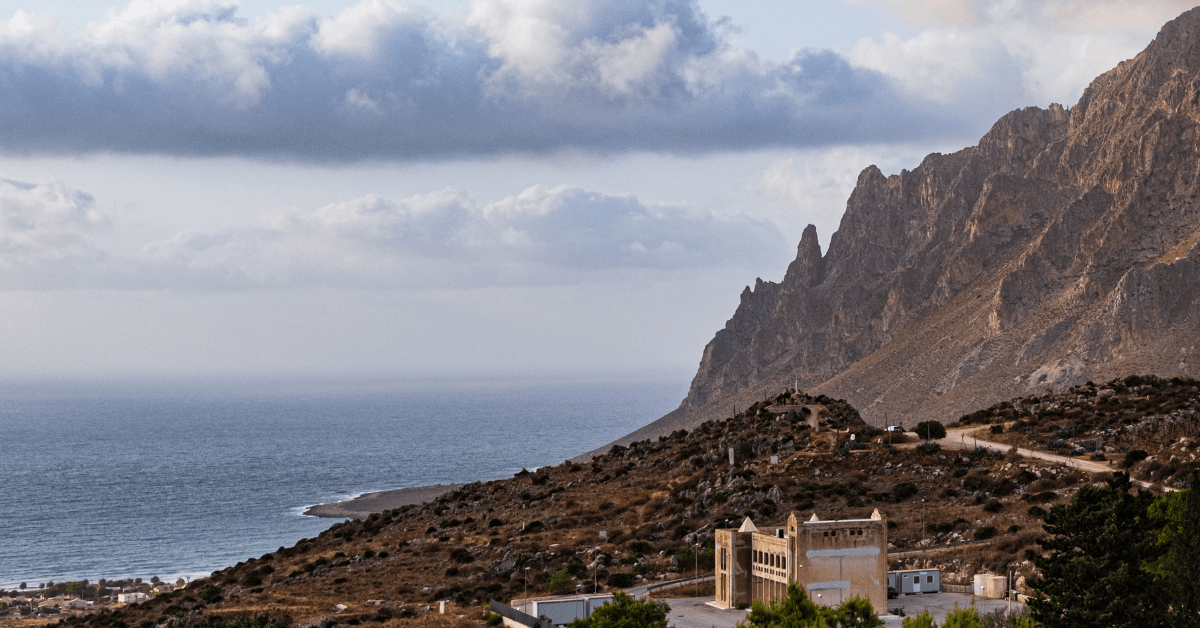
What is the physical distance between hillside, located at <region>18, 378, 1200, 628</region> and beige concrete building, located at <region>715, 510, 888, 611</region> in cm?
823

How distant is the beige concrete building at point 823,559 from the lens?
48.3 meters

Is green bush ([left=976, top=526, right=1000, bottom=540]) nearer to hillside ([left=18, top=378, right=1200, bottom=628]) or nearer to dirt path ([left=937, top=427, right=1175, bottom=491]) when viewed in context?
hillside ([left=18, top=378, right=1200, bottom=628])

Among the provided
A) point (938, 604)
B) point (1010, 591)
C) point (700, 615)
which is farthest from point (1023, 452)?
point (700, 615)

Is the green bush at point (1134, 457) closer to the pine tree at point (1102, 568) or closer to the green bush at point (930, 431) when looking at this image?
the green bush at point (930, 431)

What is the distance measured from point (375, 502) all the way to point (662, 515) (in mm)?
75323

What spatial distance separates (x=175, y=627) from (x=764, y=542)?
3078cm

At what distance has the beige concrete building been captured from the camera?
159 feet

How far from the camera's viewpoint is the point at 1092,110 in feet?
645

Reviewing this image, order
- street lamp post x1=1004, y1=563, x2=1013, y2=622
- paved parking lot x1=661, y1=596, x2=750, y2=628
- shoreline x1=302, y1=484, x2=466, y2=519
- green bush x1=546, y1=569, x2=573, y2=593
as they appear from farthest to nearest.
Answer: shoreline x1=302, y1=484, x2=466, y2=519, green bush x1=546, y1=569, x2=573, y2=593, paved parking lot x1=661, y1=596, x2=750, y2=628, street lamp post x1=1004, y1=563, x2=1013, y2=622

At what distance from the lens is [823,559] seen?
4875cm

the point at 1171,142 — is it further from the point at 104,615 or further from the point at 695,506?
the point at 104,615

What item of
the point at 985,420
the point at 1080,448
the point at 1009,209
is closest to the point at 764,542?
the point at 1080,448

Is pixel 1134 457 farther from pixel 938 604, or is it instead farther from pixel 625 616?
pixel 625 616

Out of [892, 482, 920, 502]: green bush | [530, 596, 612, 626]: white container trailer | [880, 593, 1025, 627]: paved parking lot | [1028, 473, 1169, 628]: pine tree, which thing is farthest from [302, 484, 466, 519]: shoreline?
[1028, 473, 1169, 628]: pine tree
